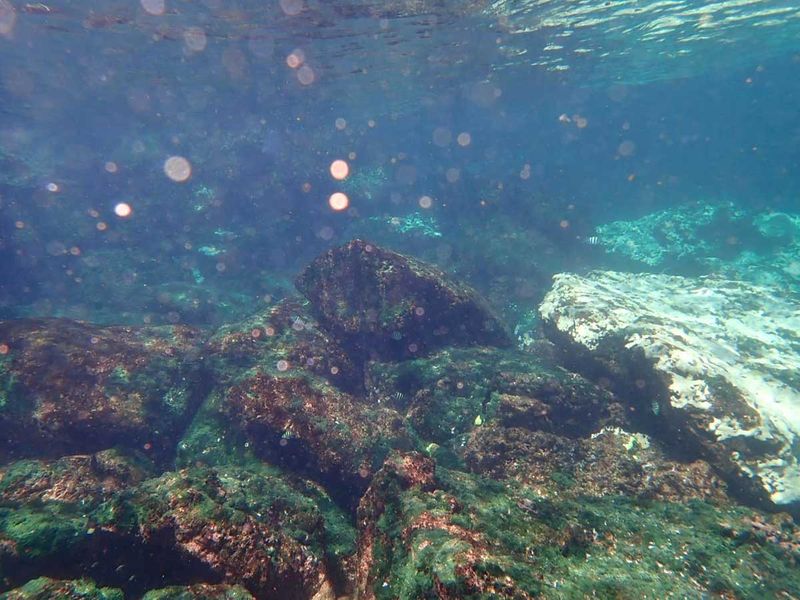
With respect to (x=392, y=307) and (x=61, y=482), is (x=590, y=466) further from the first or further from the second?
(x=61, y=482)

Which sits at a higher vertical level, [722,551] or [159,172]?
[159,172]

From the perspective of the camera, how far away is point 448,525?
3811mm

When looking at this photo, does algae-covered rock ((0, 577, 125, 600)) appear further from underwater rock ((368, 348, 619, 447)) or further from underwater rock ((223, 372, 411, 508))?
underwater rock ((368, 348, 619, 447))

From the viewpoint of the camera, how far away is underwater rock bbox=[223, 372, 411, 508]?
6484 mm

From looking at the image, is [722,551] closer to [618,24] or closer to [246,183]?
[618,24]

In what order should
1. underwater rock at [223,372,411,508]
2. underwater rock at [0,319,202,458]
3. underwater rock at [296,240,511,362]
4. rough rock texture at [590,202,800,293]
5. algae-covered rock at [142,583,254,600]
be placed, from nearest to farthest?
algae-covered rock at [142,583,254,600], underwater rock at [223,372,411,508], underwater rock at [0,319,202,458], underwater rock at [296,240,511,362], rough rock texture at [590,202,800,293]

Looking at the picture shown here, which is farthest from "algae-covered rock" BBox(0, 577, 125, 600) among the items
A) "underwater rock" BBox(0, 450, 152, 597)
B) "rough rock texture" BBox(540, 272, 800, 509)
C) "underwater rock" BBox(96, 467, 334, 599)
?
"rough rock texture" BBox(540, 272, 800, 509)

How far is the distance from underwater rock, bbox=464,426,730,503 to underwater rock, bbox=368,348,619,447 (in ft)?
1.56

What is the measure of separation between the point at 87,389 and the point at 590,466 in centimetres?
927

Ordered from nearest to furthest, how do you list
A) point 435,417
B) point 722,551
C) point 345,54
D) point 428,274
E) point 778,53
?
1. point 722,551
2. point 435,417
3. point 428,274
4. point 345,54
5. point 778,53

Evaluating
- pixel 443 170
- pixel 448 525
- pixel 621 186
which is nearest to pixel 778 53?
pixel 621 186

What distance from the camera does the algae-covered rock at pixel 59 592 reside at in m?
3.07

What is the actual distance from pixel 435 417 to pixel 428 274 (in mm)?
3604

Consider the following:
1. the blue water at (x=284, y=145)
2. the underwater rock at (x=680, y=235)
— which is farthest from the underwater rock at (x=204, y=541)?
the underwater rock at (x=680, y=235)
